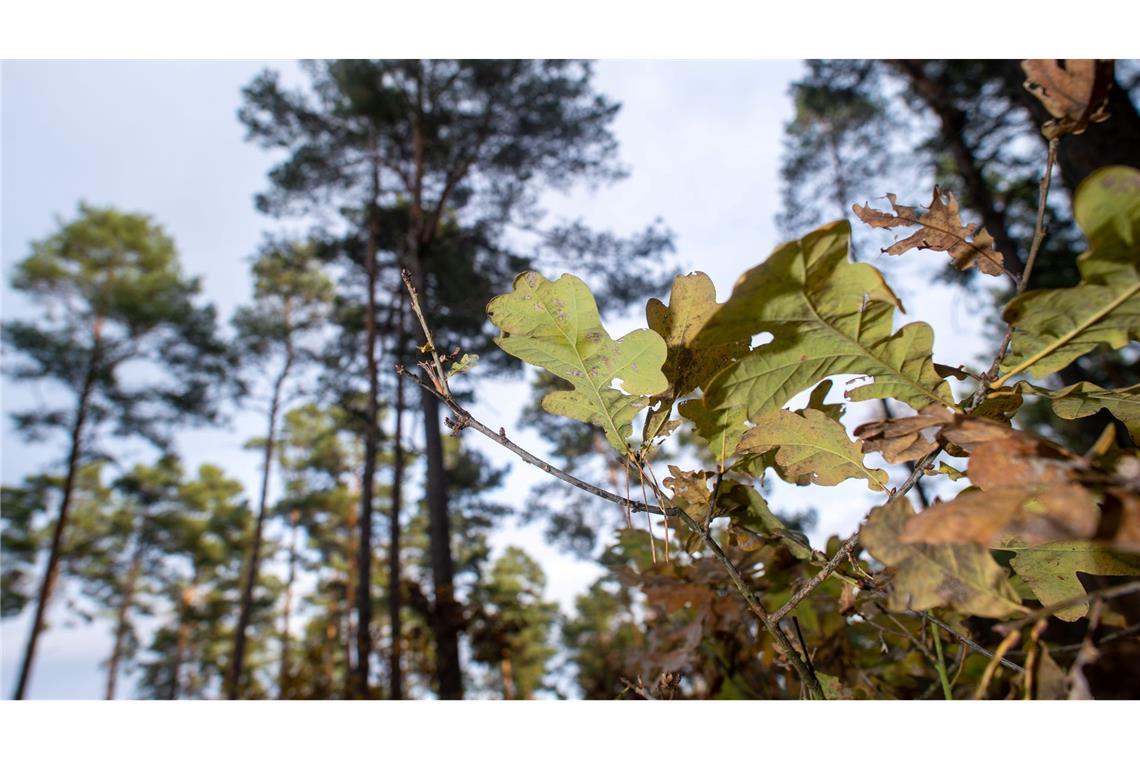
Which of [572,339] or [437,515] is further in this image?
[437,515]

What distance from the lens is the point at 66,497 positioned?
1435 centimetres

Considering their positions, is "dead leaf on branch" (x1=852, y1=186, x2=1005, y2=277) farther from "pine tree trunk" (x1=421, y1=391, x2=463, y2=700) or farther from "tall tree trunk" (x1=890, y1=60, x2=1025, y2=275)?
"tall tree trunk" (x1=890, y1=60, x2=1025, y2=275)

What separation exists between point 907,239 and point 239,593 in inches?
1291

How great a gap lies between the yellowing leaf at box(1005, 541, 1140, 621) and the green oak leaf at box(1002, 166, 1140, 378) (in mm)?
167

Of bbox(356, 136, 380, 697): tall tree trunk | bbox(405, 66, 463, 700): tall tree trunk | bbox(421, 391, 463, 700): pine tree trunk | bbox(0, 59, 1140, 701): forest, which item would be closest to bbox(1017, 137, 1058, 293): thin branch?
bbox(0, 59, 1140, 701): forest

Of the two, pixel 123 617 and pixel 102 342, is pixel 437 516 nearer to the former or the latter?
pixel 102 342

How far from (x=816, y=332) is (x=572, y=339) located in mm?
173

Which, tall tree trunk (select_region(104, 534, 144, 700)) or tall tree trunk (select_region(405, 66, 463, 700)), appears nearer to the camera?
tall tree trunk (select_region(405, 66, 463, 700))

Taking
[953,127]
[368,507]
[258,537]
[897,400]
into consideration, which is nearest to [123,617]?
[258,537]

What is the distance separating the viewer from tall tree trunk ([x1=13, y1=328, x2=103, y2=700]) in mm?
14445

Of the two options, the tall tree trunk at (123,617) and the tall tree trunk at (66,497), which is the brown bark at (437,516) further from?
the tall tree trunk at (123,617)
